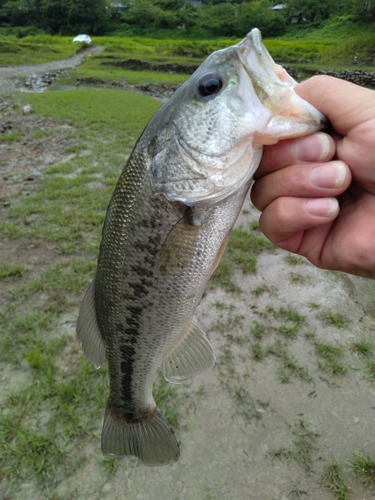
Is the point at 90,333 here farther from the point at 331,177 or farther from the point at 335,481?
the point at 335,481

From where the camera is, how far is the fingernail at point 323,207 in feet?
5.15

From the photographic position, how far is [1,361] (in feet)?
11.3

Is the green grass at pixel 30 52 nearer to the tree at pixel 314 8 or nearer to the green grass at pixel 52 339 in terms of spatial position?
the green grass at pixel 52 339

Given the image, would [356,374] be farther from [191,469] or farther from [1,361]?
[1,361]

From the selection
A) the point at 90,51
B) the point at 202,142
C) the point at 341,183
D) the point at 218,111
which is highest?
the point at 218,111

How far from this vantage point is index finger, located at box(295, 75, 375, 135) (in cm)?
145

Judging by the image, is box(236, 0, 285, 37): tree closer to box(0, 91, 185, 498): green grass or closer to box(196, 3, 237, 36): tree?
box(196, 3, 237, 36): tree

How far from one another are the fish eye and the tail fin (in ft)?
5.64

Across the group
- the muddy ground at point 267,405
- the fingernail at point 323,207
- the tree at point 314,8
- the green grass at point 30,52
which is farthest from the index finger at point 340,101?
the tree at point 314,8

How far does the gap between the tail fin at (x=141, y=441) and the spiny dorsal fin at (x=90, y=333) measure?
404 mm

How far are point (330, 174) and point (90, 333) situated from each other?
141 centimetres

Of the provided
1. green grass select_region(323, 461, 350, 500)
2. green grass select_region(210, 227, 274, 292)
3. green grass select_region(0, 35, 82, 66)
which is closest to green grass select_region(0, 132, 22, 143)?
green grass select_region(210, 227, 274, 292)

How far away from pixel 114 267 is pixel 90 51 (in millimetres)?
45413

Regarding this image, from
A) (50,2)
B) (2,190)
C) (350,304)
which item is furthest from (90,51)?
(350,304)
